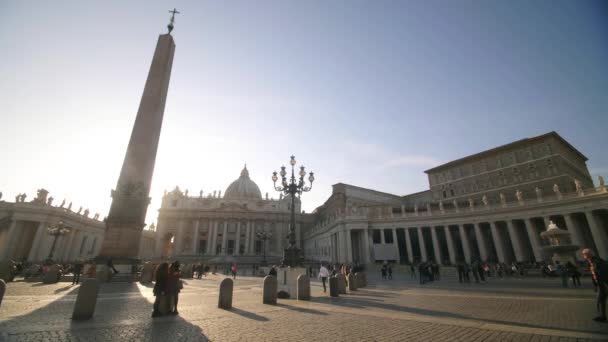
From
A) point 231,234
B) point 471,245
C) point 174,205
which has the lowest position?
point 471,245

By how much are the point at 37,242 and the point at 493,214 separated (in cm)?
6197

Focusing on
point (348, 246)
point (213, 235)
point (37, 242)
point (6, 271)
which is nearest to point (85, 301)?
point (6, 271)

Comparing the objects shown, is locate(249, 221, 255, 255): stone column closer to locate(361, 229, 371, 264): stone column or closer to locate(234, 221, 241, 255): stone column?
locate(234, 221, 241, 255): stone column

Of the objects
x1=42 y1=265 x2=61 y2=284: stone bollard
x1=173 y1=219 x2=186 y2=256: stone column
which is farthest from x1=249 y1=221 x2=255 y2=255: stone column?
x1=42 y1=265 x2=61 y2=284: stone bollard

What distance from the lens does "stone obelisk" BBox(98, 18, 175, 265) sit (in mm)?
15547

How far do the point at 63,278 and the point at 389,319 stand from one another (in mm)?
23070

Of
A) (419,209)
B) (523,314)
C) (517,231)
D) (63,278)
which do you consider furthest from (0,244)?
(517,231)

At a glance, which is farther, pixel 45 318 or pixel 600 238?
pixel 600 238

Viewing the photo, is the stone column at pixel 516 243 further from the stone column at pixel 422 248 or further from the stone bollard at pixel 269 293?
the stone bollard at pixel 269 293

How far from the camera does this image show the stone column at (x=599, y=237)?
25438mm

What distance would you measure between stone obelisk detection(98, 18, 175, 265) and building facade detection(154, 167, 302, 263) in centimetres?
4551

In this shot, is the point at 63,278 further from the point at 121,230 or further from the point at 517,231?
the point at 517,231

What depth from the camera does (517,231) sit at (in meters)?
33.4

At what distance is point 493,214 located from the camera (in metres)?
33.2
